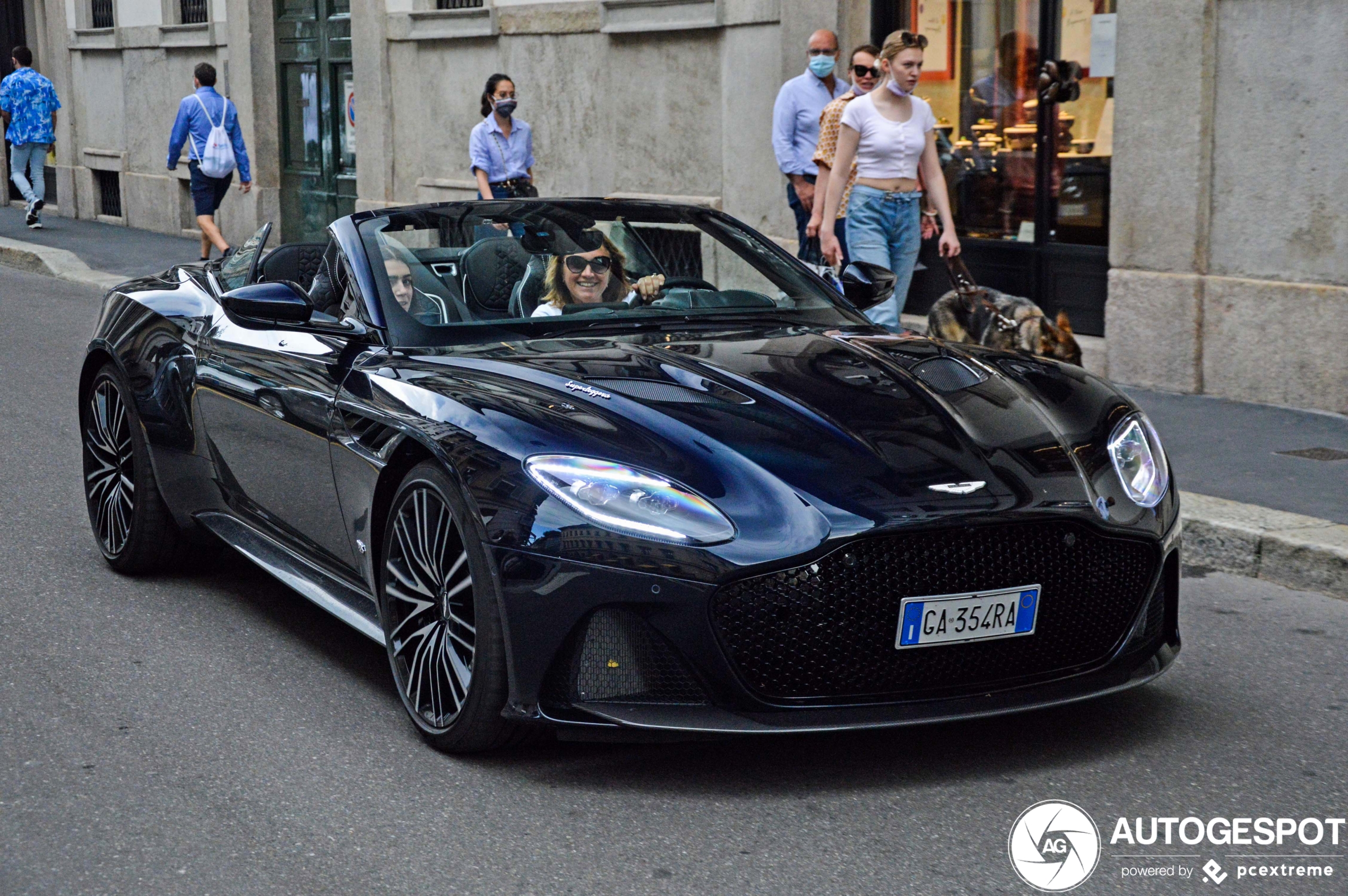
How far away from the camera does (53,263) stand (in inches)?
684

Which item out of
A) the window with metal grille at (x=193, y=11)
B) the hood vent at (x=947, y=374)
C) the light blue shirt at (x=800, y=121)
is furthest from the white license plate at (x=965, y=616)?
the window with metal grille at (x=193, y=11)

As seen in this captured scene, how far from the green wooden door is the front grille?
15.5m

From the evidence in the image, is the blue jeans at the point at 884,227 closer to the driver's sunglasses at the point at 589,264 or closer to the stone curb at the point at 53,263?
the driver's sunglasses at the point at 589,264

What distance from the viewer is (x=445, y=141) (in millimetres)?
16984

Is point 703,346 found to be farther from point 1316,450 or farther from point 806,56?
point 806,56

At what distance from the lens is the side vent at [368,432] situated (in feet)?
14.4

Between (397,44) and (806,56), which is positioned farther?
(397,44)

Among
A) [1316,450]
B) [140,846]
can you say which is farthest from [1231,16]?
[140,846]

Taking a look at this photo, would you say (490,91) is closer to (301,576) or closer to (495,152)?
(495,152)

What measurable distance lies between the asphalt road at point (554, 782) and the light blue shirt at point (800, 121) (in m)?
6.34

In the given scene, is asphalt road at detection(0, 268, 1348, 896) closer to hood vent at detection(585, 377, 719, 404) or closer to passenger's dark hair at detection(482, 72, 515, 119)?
hood vent at detection(585, 377, 719, 404)

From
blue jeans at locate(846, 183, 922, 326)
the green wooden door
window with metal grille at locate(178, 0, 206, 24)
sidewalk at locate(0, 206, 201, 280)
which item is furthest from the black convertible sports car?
window with metal grille at locate(178, 0, 206, 24)

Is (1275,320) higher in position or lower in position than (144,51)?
lower

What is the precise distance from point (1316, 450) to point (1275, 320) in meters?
1.46
